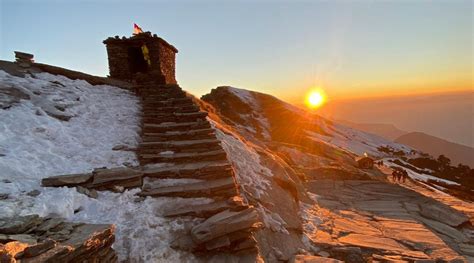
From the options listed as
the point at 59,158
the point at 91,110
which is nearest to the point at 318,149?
the point at 91,110

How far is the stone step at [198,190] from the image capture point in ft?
27.4

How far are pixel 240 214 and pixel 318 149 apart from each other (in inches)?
1520

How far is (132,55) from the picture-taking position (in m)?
18.8

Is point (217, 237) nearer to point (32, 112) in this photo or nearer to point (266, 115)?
point (32, 112)

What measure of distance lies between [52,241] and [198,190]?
417 cm


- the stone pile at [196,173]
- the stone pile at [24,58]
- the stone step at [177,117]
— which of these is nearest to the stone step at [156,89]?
the stone pile at [196,173]

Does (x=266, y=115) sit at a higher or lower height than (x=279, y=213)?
higher

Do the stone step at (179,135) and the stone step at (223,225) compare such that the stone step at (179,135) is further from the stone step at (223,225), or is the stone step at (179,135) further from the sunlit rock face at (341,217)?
the stone step at (223,225)

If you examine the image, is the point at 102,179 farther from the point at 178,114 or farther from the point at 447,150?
the point at 447,150

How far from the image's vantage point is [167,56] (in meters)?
19.8

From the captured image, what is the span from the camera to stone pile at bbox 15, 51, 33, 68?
48.3 feet

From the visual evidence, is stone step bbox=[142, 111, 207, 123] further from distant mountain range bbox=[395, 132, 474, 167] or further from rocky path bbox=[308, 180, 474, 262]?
distant mountain range bbox=[395, 132, 474, 167]

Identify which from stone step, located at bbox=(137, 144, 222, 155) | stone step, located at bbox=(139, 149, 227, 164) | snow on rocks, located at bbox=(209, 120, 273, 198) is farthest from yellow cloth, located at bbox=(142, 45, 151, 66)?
stone step, located at bbox=(139, 149, 227, 164)

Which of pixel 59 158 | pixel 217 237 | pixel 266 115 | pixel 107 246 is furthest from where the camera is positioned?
pixel 266 115
